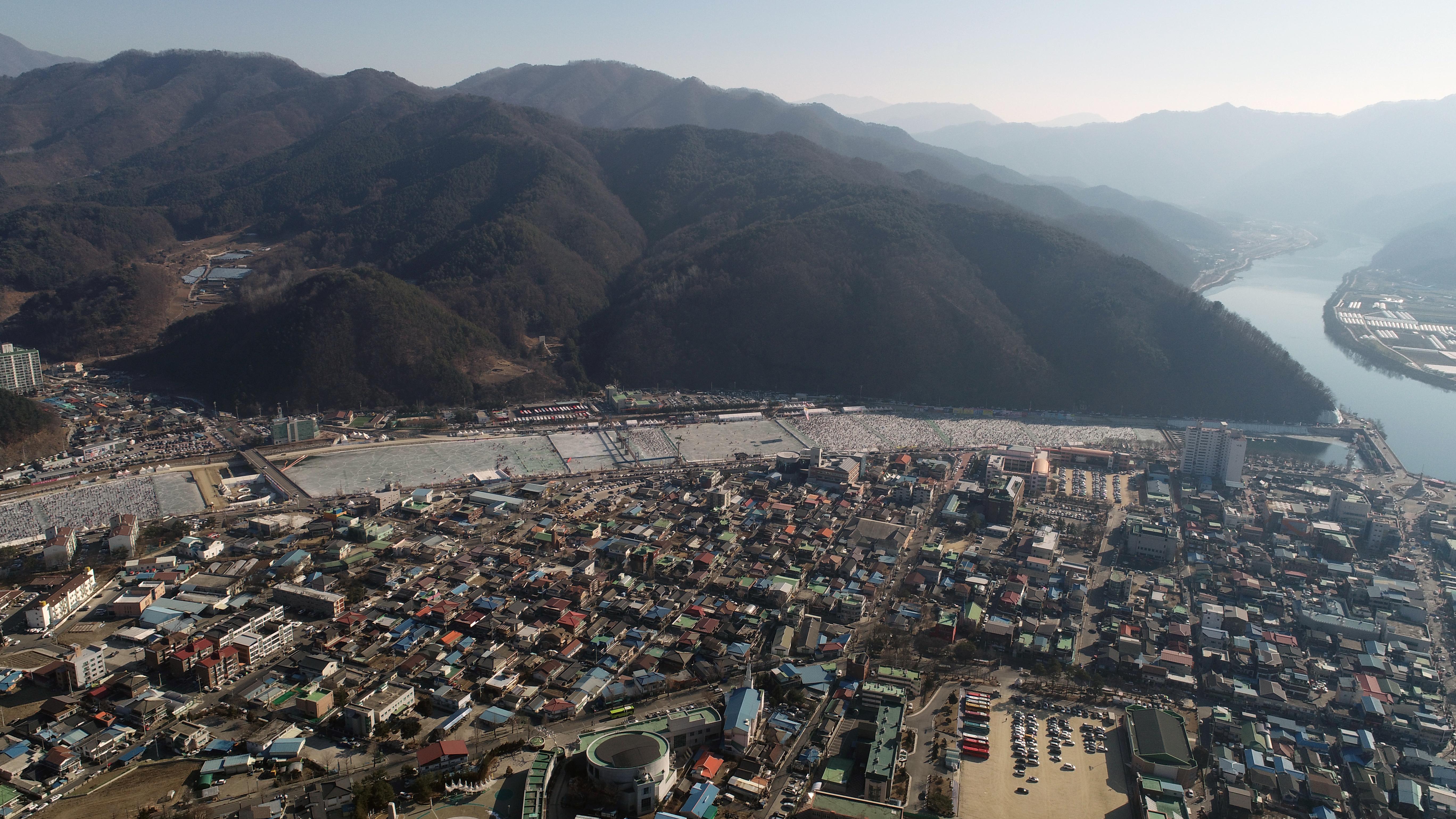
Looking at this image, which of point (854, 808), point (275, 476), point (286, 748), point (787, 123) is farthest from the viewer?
point (787, 123)

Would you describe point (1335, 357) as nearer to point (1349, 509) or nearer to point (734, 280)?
point (1349, 509)

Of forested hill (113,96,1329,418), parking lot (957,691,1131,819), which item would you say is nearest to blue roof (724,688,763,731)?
parking lot (957,691,1131,819)

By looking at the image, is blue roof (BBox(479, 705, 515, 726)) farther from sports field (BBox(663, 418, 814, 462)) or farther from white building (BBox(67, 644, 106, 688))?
sports field (BBox(663, 418, 814, 462))

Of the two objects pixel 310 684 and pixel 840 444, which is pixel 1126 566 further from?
pixel 310 684

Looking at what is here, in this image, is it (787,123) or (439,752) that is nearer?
(439,752)

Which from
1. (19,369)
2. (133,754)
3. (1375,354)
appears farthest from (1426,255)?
(19,369)

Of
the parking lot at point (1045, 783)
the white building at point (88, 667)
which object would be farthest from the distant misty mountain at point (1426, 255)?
the white building at point (88, 667)

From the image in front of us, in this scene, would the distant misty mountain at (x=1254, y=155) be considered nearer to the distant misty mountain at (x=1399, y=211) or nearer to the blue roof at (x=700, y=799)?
the distant misty mountain at (x=1399, y=211)

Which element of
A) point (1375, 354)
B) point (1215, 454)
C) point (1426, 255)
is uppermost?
point (1426, 255)
